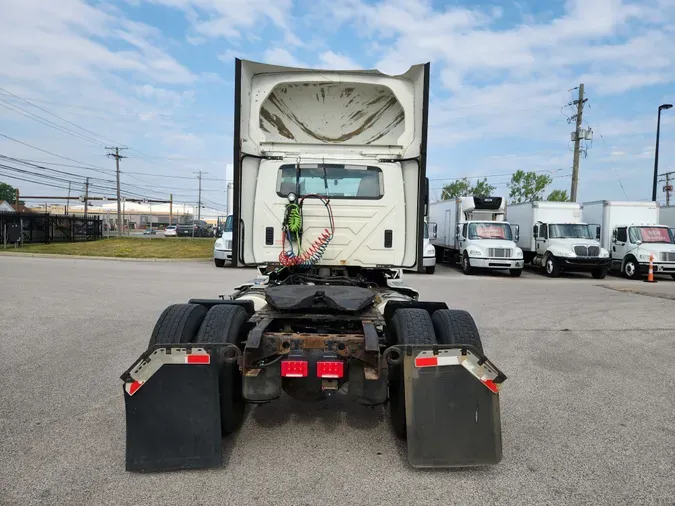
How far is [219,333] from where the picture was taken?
12.8 feet

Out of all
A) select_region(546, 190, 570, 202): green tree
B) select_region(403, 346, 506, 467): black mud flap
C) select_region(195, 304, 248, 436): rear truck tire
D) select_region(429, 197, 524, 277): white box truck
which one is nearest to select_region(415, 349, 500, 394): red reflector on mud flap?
select_region(403, 346, 506, 467): black mud flap

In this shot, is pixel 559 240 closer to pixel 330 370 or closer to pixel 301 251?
pixel 301 251

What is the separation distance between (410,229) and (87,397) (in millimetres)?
3739

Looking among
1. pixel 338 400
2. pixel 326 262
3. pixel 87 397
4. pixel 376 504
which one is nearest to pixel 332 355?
pixel 376 504

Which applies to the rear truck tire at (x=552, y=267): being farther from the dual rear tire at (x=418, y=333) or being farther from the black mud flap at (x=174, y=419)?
the black mud flap at (x=174, y=419)

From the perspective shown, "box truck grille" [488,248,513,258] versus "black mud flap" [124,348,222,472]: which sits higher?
"box truck grille" [488,248,513,258]

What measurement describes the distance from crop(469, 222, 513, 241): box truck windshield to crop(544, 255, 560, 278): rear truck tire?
170 centimetres

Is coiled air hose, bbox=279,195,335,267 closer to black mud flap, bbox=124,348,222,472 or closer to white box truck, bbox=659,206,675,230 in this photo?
black mud flap, bbox=124,348,222,472

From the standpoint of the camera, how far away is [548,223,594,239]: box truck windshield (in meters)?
21.4

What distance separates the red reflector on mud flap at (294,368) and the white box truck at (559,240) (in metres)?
18.5

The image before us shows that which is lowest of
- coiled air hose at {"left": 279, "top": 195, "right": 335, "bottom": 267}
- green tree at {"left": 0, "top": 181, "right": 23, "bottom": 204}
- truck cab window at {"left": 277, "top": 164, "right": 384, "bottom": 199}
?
coiled air hose at {"left": 279, "top": 195, "right": 335, "bottom": 267}

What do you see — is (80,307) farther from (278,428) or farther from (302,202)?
(278,428)

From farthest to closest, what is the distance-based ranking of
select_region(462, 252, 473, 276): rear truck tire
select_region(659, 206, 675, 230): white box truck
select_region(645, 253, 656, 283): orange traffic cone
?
select_region(659, 206, 675, 230): white box truck, select_region(462, 252, 473, 276): rear truck tire, select_region(645, 253, 656, 283): orange traffic cone

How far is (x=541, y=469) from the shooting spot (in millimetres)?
3680
